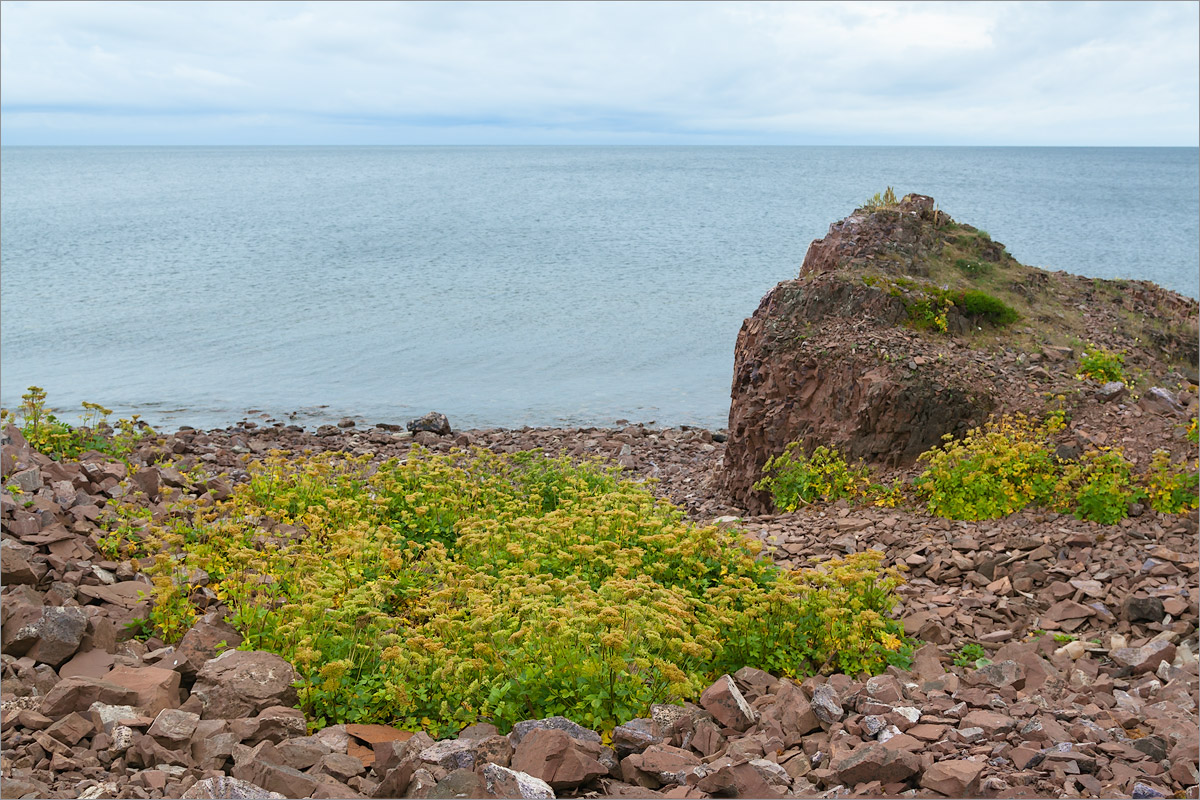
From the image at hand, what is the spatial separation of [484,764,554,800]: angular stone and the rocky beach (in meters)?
0.01

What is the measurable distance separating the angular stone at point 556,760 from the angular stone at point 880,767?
133cm

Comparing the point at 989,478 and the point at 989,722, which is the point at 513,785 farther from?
the point at 989,478

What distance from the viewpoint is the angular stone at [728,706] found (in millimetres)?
5606

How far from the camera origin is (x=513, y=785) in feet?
15.2

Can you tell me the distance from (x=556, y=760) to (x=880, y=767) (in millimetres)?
1755

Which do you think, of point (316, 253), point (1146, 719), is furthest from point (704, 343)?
point (316, 253)

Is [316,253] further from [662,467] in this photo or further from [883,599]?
[883,599]

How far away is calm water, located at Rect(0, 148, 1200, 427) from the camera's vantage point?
23172 mm

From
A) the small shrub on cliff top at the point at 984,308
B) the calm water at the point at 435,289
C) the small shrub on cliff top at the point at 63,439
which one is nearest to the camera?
the small shrub on cliff top at the point at 63,439

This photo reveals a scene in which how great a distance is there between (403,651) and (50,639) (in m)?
2.61

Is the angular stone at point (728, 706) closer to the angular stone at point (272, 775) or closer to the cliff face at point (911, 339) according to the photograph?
the angular stone at point (272, 775)

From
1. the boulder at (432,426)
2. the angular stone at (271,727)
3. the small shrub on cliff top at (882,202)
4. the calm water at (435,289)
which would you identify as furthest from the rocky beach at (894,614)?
the calm water at (435,289)

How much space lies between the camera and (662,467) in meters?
16.2

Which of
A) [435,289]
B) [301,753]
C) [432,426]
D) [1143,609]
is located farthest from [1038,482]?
[435,289]
